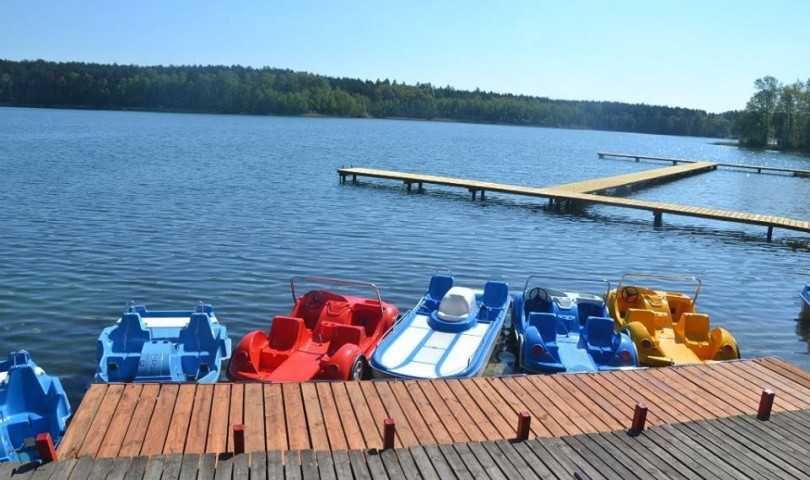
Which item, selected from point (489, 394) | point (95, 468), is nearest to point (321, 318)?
point (489, 394)

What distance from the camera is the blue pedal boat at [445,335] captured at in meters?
12.5

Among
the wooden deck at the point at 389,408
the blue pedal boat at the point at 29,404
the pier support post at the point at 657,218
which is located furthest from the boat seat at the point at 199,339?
the pier support post at the point at 657,218

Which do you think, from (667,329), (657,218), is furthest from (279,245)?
(657,218)

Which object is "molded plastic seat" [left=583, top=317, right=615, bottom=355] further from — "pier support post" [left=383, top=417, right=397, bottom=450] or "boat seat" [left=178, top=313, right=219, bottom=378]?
"boat seat" [left=178, top=313, right=219, bottom=378]

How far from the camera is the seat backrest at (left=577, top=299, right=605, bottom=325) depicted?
1584 cm

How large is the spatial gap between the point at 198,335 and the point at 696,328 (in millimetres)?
10698

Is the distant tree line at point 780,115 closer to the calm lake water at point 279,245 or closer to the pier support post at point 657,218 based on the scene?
the calm lake water at point 279,245

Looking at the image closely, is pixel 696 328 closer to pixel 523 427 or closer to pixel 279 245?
pixel 523 427

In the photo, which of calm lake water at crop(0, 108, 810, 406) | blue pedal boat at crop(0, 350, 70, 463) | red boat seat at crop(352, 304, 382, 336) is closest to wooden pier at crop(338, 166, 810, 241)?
calm lake water at crop(0, 108, 810, 406)

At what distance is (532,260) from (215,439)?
1844cm

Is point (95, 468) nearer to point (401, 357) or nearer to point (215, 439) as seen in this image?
point (215, 439)

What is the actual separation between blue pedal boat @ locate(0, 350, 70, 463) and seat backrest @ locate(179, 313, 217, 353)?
281 cm

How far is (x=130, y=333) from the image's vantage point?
13.0 metres

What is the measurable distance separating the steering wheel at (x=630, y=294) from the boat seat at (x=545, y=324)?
9.71 ft
